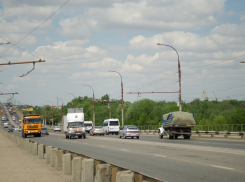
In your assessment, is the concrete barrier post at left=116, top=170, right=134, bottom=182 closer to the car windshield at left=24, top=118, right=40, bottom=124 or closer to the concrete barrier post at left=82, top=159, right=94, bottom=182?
the concrete barrier post at left=82, top=159, right=94, bottom=182

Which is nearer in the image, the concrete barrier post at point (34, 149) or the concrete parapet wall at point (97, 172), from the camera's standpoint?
the concrete parapet wall at point (97, 172)

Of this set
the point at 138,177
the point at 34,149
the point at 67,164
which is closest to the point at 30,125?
the point at 34,149

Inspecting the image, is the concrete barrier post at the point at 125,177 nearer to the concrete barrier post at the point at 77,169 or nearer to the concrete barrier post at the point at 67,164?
the concrete barrier post at the point at 77,169

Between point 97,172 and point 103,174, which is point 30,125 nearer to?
point 97,172

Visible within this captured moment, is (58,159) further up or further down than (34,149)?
further up

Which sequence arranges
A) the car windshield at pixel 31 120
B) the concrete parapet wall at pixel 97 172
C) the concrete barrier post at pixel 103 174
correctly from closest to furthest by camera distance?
the concrete parapet wall at pixel 97 172 < the concrete barrier post at pixel 103 174 < the car windshield at pixel 31 120

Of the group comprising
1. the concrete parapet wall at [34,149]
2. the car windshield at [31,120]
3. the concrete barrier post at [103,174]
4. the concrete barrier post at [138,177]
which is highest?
the car windshield at [31,120]

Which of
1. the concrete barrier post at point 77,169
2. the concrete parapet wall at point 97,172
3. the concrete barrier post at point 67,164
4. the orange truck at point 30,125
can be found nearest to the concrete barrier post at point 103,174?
the concrete parapet wall at point 97,172

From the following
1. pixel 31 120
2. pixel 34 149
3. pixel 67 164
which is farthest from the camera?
pixel 31 120

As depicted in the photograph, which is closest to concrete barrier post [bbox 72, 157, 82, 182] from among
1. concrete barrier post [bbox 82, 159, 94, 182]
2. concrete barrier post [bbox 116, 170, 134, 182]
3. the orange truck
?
concrete barrier post [bbox 82, 159, 94, 182]

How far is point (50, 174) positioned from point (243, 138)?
2614 cm

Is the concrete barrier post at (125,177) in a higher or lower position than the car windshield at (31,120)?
lower

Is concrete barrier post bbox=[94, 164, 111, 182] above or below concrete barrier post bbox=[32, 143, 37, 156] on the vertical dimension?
above

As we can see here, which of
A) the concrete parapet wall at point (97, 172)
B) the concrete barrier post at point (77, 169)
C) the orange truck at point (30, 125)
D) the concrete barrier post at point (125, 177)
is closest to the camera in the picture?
the concrete barrier post at point (125, 177)
